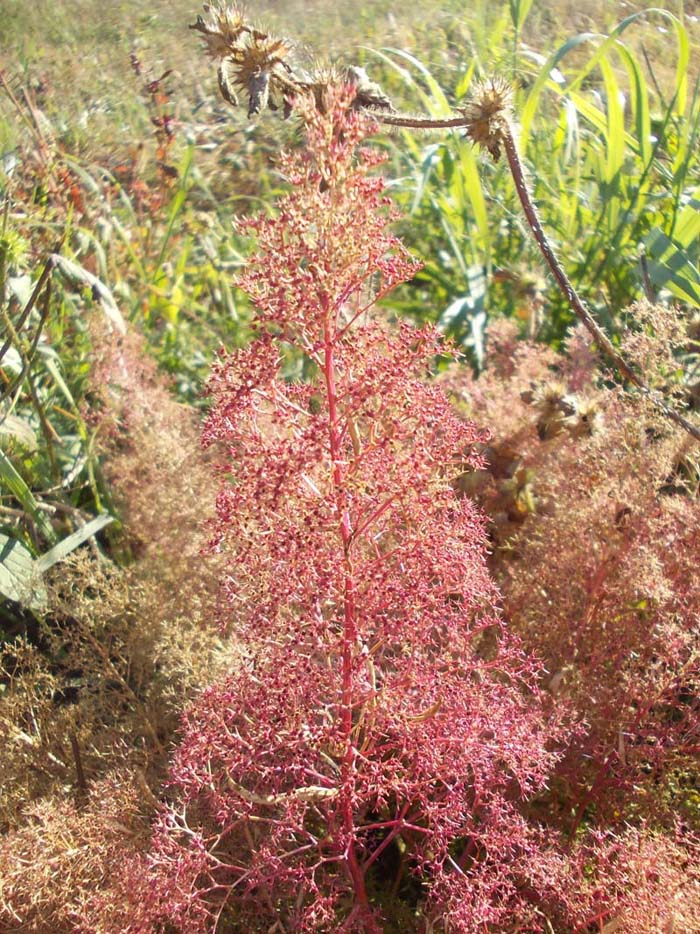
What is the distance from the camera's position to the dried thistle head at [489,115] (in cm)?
157

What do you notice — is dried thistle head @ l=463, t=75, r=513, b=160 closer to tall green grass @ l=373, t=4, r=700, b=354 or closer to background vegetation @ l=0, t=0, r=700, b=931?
background vegetation @ l=0, t=0, r=700, b=931

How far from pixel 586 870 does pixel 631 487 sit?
0.66m

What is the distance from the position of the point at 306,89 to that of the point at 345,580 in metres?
0.71

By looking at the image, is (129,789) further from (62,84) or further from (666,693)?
(62,84)

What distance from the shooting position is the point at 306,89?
149cm

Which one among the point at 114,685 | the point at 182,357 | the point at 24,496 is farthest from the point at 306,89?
the point at 182,357

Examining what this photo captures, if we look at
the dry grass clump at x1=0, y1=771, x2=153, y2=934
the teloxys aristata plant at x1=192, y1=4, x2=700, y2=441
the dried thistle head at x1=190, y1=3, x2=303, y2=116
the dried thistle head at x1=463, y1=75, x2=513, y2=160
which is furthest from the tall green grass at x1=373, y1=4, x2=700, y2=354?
the dry grass clump at x1=0, y1=771, x2=153, y2=934

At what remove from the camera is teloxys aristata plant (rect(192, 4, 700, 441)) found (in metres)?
1.46


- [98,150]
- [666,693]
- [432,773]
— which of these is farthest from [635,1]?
[432,773]

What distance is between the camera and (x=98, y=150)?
448 centimetres

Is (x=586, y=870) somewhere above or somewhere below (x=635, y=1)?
below

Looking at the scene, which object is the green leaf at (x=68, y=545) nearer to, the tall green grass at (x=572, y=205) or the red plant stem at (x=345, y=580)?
the red plant stem at (x=345, y=580)

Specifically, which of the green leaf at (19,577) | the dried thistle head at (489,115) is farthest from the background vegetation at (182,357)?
the dried thistle head at (489,115)

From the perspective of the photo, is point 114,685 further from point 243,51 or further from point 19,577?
point 243,51
